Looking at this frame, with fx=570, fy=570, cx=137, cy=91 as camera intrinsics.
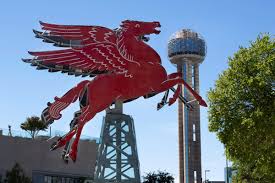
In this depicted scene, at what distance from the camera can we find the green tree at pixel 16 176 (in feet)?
175

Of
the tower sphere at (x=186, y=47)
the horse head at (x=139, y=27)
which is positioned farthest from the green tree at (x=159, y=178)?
the tower sphere at (x=186, y=47)

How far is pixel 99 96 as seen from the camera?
3797cm

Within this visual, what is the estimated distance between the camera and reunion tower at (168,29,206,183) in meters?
137

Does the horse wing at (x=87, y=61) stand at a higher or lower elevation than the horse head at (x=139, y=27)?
lower

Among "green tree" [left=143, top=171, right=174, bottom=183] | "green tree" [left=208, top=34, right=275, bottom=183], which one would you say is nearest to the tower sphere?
"green tree" [left=143, top=171, right=174, bottom=183]

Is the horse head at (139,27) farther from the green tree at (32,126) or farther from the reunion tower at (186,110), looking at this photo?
the reunion tower at (186,110)

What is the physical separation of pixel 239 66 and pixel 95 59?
10806mm

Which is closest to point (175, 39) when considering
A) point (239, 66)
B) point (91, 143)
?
point (91, 143)

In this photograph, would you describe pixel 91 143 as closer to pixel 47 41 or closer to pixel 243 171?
pixel 243 171

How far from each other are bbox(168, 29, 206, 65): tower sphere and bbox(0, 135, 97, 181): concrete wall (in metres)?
79.3

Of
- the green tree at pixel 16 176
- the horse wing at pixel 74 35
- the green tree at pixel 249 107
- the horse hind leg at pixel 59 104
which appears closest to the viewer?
the horse hind leg at pixel 59 104

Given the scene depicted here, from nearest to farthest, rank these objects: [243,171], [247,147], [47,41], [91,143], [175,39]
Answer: [47,41] → [247,147] → [243,171] → [91,143] → [175,39]

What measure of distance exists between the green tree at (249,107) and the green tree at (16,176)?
2036cm

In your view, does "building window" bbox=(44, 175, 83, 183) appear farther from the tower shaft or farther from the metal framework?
the tower shaft
